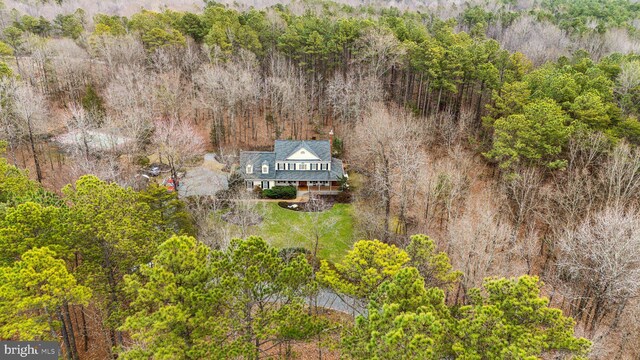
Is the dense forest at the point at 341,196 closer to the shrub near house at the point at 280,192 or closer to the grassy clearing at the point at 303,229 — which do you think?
the grassy clearing at the point at 303,229

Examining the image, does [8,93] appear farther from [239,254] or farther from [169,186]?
[239,254]

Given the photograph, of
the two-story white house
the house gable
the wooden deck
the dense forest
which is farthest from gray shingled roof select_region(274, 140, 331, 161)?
the dense forest

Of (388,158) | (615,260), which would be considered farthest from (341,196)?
(615,260)

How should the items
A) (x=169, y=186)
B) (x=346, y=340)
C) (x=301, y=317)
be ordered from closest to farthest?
1. (x=346, y=340)
2. (x=301, y=317)
3. (x=169, y=186)

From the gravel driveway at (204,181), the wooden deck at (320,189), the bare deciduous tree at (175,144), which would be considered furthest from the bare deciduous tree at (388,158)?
the bare deciduous tree at (175,144)

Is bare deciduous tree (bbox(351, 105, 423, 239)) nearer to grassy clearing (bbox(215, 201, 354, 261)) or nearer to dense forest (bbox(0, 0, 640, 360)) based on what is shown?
dense forest (bbox(0, 0, 640, 360))

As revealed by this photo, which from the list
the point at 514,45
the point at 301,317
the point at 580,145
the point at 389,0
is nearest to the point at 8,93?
the point at 301,317
